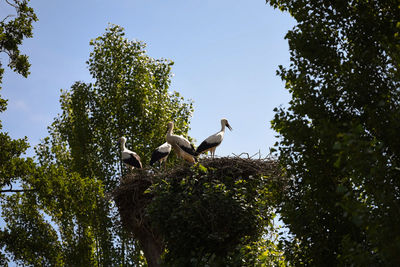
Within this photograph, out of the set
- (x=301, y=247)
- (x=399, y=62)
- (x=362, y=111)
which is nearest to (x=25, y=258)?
(x=301, y=247)

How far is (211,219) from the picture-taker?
10.1 metres

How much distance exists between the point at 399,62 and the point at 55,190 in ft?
32.2

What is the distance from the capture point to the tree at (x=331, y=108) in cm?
745

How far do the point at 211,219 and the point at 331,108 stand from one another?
3.28 metres

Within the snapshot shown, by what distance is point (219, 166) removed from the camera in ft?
39.4

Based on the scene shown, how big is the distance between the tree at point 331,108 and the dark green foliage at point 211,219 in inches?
71.3

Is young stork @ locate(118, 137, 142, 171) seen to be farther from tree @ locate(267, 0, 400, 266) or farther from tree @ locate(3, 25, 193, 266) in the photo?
tree @ locate(267, 0, 400, 266)

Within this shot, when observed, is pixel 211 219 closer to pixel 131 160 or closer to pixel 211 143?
pixel 211 143

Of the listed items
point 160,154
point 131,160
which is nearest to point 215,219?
point 160,154

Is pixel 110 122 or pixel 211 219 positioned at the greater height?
pixel 110 122

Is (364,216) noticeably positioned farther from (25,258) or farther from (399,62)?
(25,258)

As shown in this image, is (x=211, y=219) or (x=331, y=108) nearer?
(x=331, y=108)

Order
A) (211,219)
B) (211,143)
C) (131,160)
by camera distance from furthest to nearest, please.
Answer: (131,160)
(211,143)
(211,219)

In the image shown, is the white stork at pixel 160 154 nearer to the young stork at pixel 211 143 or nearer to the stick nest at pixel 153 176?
the stick nest at pixel 153 176
